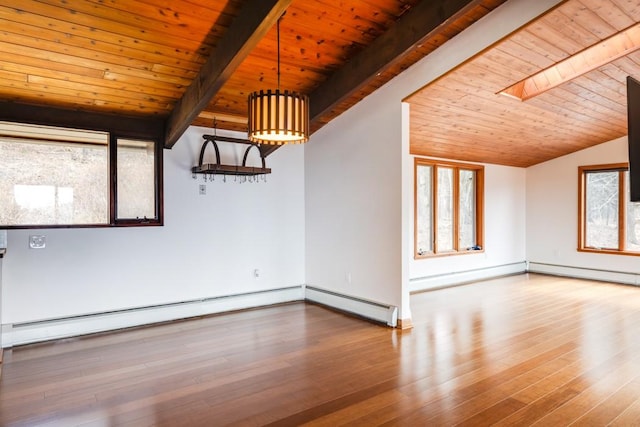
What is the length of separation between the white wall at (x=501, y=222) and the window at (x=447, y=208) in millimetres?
166

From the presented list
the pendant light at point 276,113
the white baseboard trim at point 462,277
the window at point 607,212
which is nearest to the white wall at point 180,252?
the white baseboard trim at point 462,277

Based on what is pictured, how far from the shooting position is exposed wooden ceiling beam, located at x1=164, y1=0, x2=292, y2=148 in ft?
8.82

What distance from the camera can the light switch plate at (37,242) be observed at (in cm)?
389

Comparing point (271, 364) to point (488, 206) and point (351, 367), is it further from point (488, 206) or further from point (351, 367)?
point (488, 206)

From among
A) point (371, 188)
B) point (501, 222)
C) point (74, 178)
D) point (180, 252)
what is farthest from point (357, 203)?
point (501, 222)

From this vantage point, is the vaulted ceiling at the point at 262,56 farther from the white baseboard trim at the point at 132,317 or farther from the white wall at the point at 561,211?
the white wall at the point at 561,211

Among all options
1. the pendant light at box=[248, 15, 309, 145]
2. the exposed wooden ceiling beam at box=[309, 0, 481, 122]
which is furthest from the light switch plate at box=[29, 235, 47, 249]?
the exposed wooden ceiling beam at box=[309, 0, 481, 122]

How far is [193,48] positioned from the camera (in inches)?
131

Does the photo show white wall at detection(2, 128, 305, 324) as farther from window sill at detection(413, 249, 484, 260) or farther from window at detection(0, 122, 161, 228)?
window sill at detection(413, 249, 484, 260)

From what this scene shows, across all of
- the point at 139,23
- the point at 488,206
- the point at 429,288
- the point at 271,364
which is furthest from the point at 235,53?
the point at 488,206

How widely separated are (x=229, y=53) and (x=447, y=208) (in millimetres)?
5142

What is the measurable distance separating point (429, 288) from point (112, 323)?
15.3 feet

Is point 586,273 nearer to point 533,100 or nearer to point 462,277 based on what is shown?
point 462,277

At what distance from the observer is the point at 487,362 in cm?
339
